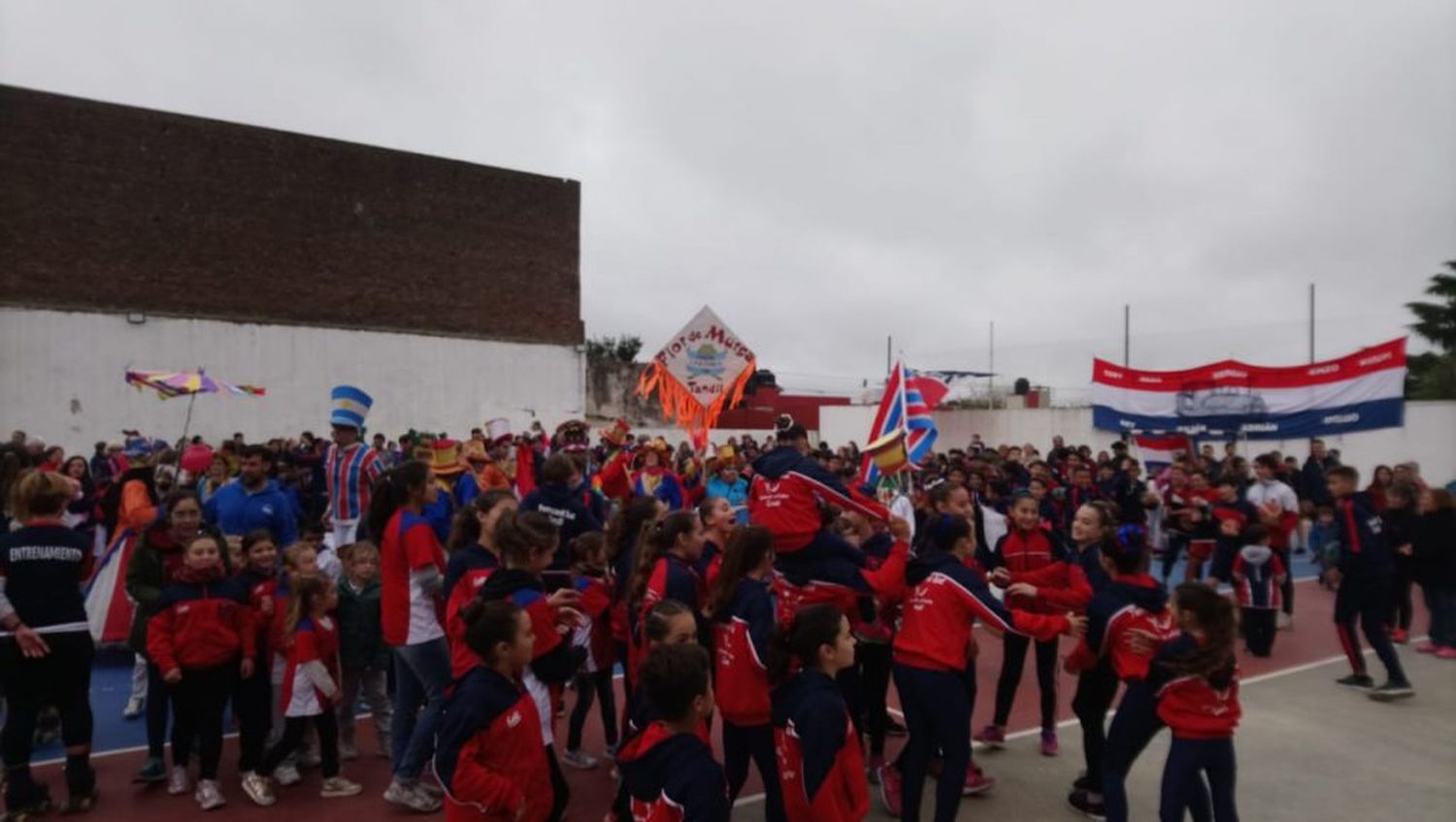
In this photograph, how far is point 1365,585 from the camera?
6852 millimetres

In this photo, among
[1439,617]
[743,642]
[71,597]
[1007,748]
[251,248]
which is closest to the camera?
[743,642]

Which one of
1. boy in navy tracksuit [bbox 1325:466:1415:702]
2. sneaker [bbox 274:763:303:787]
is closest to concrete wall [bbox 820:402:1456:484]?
boy in navy tracksuit [bbox 1325:466:1415:702]

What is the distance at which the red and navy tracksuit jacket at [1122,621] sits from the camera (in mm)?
4164

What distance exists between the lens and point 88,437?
22.1m

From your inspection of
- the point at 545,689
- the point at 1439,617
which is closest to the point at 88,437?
the point at 545,689

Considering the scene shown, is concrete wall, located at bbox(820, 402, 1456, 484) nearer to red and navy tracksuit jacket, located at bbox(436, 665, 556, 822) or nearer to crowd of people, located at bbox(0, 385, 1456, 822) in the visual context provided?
crowd of people, located at bbox(0, 385, 1456, 822)

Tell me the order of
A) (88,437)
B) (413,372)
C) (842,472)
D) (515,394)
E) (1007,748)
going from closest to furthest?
1. (1007,748)
2. (842,472)
3. (88,437)
4. (413,372)
5. (515,394)

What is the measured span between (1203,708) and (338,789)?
179 inches

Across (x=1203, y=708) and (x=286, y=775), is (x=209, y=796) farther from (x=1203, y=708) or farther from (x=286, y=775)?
(x=1203, y=708)

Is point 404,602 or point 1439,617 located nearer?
point 404,602

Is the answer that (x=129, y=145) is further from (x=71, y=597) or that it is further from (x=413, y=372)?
(x=71, y=597)

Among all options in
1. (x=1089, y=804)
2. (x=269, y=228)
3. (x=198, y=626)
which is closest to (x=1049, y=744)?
(x=1089, y=804)

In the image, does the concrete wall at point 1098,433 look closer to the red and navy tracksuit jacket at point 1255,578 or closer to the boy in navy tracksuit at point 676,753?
the red and navy tracksuit jacket at point 1255,578

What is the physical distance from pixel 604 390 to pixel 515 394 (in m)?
5.19
